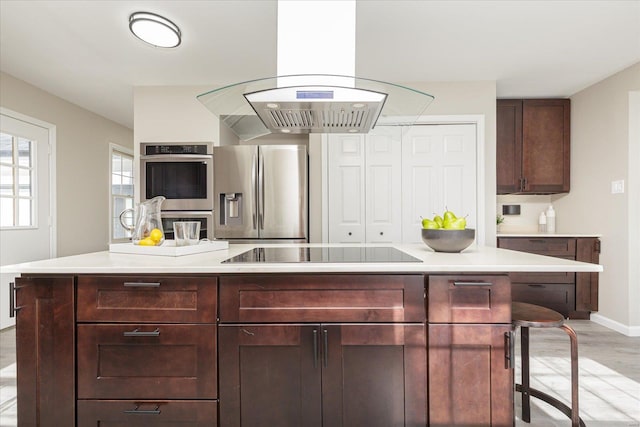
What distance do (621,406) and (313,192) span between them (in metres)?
2.77

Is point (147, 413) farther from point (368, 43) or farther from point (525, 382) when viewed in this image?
point (368, 43)

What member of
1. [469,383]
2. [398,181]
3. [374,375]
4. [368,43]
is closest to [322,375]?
[374,375]

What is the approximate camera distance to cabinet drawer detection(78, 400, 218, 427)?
4.59ft

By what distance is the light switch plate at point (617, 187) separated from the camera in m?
3.33

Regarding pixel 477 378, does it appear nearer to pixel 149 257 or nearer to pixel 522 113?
pixel 149 257

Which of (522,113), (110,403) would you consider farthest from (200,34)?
(522,113)

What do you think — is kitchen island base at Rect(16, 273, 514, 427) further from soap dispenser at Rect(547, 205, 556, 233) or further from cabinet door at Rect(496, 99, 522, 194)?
soap dispenser at Rect(547, 205, 556, 233)

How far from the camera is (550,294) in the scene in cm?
369

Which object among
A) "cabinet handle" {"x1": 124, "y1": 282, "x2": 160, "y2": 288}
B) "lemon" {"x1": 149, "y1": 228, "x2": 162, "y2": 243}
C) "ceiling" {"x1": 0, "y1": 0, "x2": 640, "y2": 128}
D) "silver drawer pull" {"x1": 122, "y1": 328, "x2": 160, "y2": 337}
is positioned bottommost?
"silver drawer pull" {"x1": 122, "y1": 328, "x2": 160, "y2": 337}

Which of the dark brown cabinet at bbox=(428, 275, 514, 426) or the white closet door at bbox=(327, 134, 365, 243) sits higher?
the white closet door at bbox=(327, 134, 365, 243)

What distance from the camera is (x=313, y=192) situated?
3.75 m

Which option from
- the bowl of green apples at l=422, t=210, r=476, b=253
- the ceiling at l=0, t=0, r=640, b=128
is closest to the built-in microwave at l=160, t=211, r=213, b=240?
the ceiling at l=0, t=0, r=640, b=128

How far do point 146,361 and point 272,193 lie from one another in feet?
7.38

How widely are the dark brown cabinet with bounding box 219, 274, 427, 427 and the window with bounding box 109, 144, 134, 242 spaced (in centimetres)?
456
